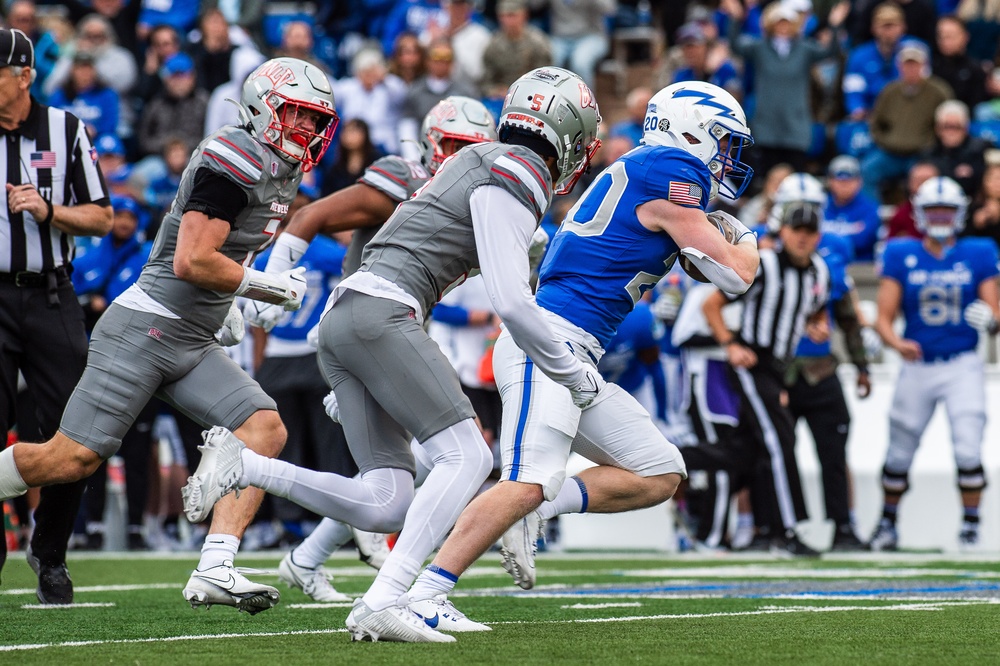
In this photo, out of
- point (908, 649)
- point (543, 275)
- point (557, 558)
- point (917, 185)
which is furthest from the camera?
point (917, 185)

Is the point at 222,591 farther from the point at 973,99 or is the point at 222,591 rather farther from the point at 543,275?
the point at 973,99

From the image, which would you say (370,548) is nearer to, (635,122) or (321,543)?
A: (321,543)

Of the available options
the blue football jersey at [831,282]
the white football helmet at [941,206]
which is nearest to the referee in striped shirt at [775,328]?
the blue football jersey at [831,282]

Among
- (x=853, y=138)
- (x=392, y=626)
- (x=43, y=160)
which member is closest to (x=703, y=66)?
(x=853, y=138)

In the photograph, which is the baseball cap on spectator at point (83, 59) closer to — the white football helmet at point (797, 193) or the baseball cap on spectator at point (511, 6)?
the baseball cap on spectator at point (511, 6)

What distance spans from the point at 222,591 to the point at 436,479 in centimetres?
76

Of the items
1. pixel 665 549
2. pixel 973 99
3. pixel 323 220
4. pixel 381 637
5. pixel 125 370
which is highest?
pixel 973 99

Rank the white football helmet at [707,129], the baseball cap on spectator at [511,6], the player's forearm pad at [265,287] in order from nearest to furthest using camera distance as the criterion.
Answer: the player's forearm pad at [265,287] → the white football helmet at [707,129] → the baseball cap on spectator at [511,6]

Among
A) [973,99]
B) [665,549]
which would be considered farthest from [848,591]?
[973,99]

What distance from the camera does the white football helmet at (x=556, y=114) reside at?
176 inches

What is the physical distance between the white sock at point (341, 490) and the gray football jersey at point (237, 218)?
27.4 inches

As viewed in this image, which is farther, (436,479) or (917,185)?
(917,185)

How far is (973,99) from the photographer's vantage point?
12523 millimetres

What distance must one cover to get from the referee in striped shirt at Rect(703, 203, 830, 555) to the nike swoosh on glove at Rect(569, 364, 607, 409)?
4618mm
